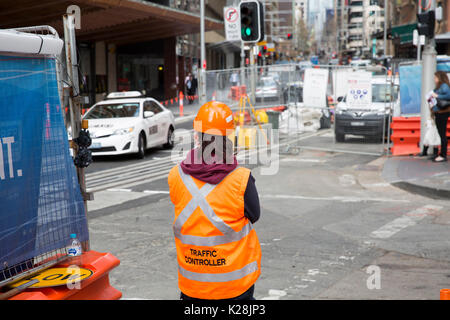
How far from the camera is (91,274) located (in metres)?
3.71

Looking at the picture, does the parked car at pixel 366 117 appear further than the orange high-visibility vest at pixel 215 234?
Yes

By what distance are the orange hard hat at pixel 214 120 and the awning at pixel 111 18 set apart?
20.6m

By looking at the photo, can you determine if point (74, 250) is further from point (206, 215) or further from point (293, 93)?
point (293, 93)

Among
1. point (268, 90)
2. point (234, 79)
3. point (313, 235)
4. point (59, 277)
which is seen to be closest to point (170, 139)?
point (234, 79)

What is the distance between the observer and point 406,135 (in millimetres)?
14820

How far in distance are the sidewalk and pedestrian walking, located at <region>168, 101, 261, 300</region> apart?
7804 mm

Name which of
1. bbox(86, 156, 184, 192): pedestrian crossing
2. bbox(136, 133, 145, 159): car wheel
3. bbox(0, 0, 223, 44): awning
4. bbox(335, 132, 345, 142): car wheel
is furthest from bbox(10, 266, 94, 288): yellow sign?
bbox(0, 0, 223, 44): awning

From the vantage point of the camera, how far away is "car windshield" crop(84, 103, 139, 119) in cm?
1630

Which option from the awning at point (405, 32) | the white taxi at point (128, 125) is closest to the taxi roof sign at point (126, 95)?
the white taxi at point (128, 125)

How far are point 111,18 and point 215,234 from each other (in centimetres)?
2716

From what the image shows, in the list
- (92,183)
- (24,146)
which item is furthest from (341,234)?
(92,183)

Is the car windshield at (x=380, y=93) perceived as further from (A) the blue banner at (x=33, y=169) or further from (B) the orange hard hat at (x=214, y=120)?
(B) the orange hard hat at (x=214, y=120)

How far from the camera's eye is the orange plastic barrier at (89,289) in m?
3.36

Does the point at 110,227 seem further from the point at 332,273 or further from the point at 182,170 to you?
the point at 182,170
